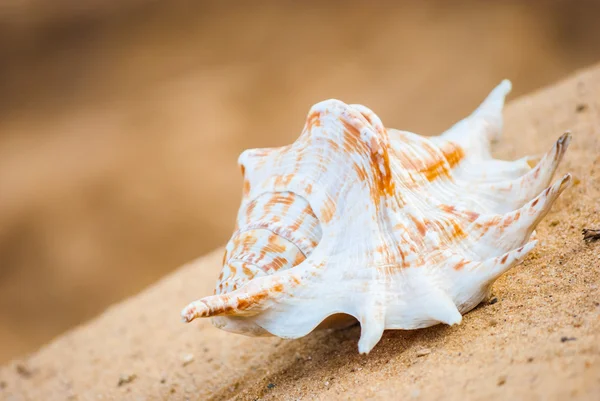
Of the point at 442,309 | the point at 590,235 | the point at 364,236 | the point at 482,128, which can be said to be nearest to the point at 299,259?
the point at 364,236

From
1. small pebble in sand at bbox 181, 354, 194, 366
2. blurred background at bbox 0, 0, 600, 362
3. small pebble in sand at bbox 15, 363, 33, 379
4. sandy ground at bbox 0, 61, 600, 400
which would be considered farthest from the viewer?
blurred background at bbox 0, 0, 600, 362

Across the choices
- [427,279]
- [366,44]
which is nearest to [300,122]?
[366,44]

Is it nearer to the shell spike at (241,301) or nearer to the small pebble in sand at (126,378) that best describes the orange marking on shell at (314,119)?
the shell spike at (241,301)

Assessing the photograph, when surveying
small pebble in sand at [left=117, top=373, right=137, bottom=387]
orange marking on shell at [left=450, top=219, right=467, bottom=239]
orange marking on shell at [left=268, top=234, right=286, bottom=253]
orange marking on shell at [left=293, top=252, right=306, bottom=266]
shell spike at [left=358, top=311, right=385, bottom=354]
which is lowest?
shell spike at [left=358, top=311, right=385, bottom=354]

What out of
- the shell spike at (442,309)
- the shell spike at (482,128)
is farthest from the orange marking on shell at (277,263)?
the shell spike at (482,128)

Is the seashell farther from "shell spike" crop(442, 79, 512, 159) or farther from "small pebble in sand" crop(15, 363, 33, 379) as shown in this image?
"small pebble in sand" crop(15, 363, 33, 379)

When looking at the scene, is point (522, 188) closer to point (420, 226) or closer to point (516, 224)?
point (516, 224)

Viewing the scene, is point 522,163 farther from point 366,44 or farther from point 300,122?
point 366,44

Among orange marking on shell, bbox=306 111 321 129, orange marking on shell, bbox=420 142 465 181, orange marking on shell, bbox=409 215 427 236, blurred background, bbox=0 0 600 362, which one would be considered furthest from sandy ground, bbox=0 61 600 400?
blurred background, bbox=0 0 600 362
